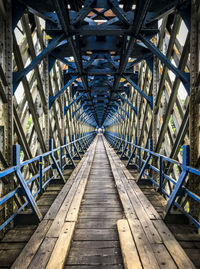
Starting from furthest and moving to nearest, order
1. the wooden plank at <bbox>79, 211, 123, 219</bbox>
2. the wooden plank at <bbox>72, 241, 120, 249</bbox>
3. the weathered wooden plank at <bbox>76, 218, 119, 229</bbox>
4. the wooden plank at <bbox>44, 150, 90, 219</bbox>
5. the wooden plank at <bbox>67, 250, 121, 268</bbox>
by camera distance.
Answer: the wooden plank at <bbox>79, 211, 123, 219</bbox>, the wooden plank at <bbox>44, 150, 90, 219</bbox>, the weathered wooden plank at <bbox>76, 218, 119, 229</bbox>, the wooden plank at <bbox>72, 241, 120, 249</bbox>, the wooden plank at <bbox>67, 250, 121, 268</bbox>

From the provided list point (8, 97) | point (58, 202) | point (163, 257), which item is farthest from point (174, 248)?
point (8, 97)

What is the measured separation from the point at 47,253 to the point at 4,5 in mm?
4061

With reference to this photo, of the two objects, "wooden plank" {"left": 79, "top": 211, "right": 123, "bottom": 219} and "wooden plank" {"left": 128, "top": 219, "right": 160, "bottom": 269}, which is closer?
"wooden plank" {"left": 128, "top": 219, "right": 160, "bottom": 269}

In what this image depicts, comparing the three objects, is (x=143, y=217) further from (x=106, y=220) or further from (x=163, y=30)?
(x=163, y=30)

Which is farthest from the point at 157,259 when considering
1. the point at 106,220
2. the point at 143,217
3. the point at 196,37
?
the point at 196,37

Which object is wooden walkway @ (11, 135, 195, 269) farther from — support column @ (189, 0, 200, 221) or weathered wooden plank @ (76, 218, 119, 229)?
support column @ (189, 0, 200, 221)

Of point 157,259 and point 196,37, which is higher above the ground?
point 196,37

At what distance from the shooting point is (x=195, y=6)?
3.12 m

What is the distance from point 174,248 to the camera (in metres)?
2.41

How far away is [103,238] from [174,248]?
1026mm

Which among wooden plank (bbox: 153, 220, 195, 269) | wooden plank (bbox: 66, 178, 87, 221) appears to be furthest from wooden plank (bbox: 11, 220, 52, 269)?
wooden plank (bbox: 153, 220, 195, 269)

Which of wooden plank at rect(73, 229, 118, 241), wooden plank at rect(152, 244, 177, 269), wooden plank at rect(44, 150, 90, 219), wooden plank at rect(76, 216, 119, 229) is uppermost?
wooden plank at rect(152, 244, 177, 269)

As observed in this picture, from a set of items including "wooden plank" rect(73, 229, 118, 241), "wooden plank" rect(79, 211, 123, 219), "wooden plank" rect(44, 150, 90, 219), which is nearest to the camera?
"wooden plank" rect(73, 229, 118, 241)

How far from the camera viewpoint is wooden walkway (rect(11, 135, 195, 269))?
221 cm
